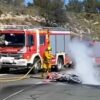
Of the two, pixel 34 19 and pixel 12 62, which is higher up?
pixel 34 19

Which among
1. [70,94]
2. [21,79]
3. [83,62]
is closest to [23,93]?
[70,94]

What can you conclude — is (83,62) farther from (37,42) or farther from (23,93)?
(23,93)

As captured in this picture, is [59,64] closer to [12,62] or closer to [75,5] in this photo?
[12,62]

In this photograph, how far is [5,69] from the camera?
28.8 m

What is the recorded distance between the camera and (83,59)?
29359 millimetres

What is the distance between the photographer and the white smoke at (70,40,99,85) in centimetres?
2643

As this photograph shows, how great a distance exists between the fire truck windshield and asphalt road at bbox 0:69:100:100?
5.15 meters

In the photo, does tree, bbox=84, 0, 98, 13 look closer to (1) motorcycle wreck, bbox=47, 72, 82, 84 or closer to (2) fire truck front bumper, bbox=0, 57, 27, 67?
(2) fire truck front bumper, bbox=0, 57, 27, 67

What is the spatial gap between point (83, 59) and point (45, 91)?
Result: 11.3m

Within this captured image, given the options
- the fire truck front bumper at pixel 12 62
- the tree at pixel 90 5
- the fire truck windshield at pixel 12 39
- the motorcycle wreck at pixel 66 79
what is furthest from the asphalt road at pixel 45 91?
the tree at pixel 90 5

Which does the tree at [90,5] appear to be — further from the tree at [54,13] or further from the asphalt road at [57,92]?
the asphalt road at [57,92]

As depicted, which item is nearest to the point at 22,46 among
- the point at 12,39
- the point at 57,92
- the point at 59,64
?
the point at 12,39

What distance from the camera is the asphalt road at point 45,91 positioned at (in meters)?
16.5

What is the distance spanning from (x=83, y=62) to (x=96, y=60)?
262 centimetres
